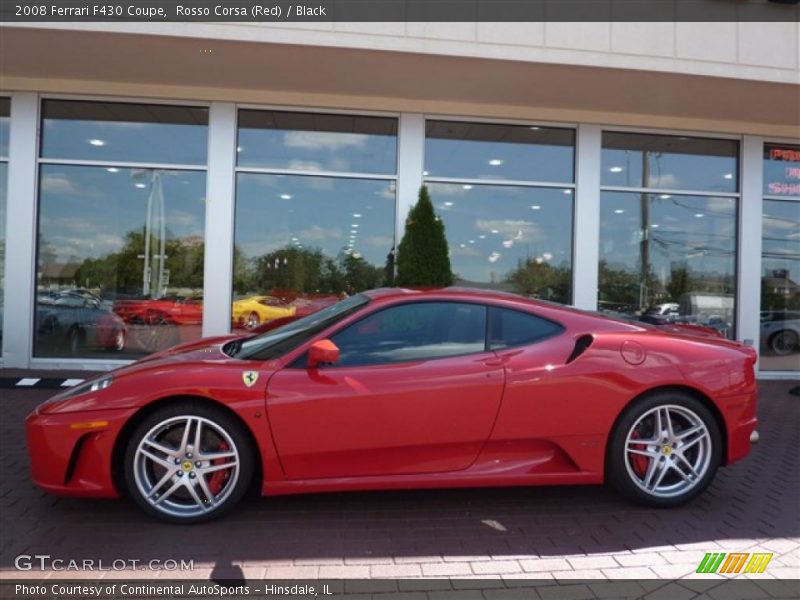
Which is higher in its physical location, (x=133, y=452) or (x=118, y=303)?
(x=118, y=303)

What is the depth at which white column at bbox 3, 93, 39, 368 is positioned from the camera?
8.40 metres

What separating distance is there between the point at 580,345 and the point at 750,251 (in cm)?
726

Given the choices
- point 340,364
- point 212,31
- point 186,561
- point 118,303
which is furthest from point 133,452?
point 118,303

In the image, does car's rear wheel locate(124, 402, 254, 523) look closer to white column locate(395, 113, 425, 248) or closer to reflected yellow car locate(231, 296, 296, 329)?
reflected yellow car locate(231, 296, 296, 329)

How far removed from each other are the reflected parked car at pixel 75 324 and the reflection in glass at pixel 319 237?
2.04 m

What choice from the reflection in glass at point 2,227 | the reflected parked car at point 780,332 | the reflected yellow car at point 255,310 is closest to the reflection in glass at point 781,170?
the reflected parked car at point 780,332

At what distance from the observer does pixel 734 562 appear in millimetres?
3238

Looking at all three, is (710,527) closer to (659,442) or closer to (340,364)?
(659,442)

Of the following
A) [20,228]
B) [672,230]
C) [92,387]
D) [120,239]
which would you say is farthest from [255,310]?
[672,230]

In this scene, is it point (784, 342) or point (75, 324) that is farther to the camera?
point (784, 342)

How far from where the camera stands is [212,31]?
22.4ft

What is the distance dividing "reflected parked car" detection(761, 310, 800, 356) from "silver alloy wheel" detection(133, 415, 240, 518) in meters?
9.05

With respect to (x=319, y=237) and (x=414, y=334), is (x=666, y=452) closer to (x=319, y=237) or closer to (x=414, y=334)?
(x=414, y=334)

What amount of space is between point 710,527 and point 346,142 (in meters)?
6.89
